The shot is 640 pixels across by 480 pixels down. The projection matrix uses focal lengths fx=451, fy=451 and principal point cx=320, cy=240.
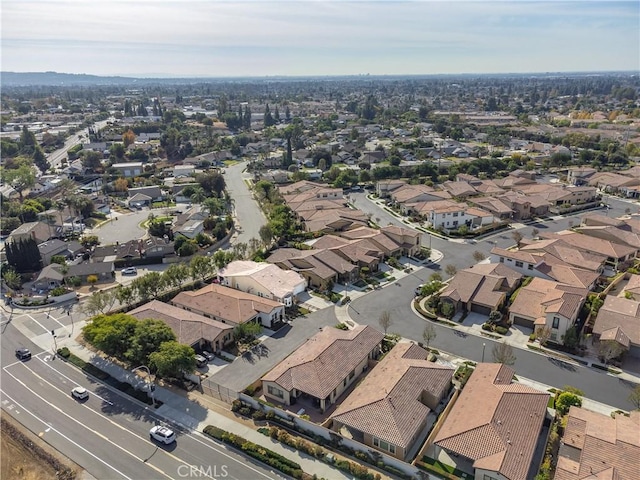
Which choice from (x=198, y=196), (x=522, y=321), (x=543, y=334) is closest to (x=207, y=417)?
(x=543, y=334)

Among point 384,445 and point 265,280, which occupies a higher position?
point 265,280

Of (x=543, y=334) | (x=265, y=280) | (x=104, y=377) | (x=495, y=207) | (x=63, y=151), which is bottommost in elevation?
(x=104, y=377)

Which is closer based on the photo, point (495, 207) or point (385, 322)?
point (385, 322)

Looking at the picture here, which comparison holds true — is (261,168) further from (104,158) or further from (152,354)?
(152,354)

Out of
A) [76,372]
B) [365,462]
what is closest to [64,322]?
[76,372]

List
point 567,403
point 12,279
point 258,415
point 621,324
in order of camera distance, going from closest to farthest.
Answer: point 567,403
point 258,415
point 621,324
point 12,279

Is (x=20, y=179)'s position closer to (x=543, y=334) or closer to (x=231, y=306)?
(x=231, y=306)

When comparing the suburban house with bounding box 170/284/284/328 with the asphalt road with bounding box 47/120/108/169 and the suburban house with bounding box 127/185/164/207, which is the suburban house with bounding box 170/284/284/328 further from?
the asphalt road with bounding box 47/120/108/169

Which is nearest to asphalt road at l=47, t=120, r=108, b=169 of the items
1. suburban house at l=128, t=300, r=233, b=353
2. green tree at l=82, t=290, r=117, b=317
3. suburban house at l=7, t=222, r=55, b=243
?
suburban house at l=7, t=222, r=55, b=243
